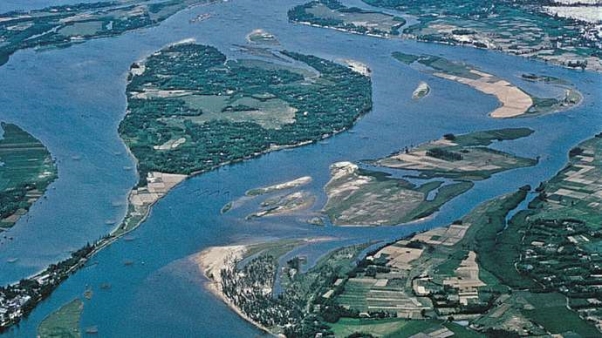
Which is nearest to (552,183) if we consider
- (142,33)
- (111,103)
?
(111,103)

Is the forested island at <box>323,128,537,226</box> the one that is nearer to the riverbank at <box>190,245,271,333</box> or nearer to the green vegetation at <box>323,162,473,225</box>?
the green vegetation at <box>323,162,473,225</box>

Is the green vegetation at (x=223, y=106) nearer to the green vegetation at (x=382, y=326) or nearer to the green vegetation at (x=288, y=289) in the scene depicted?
→ the green vegetation at (x=288, y=289)

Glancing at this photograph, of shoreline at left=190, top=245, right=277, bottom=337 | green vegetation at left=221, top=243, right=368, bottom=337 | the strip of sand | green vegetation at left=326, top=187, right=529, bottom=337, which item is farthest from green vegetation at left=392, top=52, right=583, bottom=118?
shoreline at left=190, top=245, right=277, bottom=337

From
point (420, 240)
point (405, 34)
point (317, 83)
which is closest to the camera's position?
point (420, 240)

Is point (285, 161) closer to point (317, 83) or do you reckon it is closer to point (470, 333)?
point (317, 83)

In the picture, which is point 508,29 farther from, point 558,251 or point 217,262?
point 217,262

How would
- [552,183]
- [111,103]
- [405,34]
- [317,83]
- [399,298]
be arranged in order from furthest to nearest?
1. [405,34]
2. [317,83]
3. [111,103]
4. [552,183]
5. [399,298]

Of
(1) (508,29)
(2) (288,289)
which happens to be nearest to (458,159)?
(2) (288,289)

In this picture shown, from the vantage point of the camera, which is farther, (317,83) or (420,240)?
(317,83)
